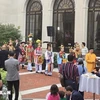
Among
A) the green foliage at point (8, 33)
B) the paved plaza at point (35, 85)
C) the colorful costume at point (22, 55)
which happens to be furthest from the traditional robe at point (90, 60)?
the green foliage at point (8, 33)

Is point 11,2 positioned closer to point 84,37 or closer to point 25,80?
point 84,37

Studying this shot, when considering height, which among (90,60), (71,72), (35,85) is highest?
(71,72)

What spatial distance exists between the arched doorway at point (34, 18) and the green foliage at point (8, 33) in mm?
1255

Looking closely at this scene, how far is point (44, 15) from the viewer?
85.7 ft

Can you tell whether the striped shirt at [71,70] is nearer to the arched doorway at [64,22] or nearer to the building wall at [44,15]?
the building wall at [44,15]

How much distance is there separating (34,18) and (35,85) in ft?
49.5

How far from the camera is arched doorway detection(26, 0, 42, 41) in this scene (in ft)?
88.6

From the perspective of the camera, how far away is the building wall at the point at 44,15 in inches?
927

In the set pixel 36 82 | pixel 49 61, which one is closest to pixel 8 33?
pixel 49 61

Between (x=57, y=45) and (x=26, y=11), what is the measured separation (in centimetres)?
455

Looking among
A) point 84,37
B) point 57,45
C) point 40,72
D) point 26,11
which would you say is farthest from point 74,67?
point 26,11

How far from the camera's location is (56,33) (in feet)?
85.2

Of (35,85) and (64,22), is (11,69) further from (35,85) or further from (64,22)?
(64,22)

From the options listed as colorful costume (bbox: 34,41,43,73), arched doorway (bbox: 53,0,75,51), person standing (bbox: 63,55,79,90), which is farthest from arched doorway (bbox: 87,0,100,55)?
person standing (bbox: 63,55,79,90)
